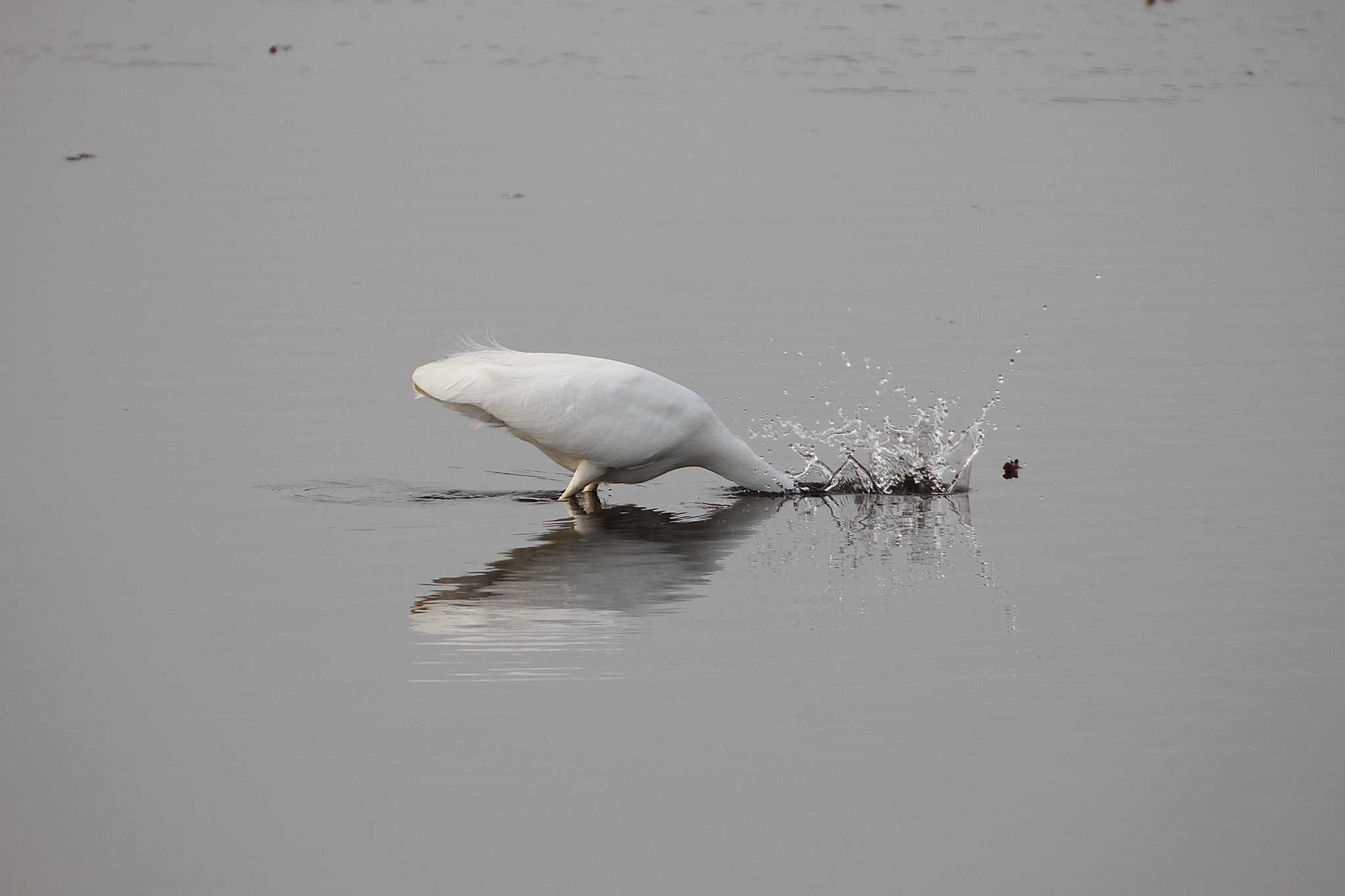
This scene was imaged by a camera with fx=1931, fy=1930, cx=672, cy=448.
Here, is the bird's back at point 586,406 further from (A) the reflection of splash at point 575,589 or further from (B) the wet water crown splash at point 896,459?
(B) the wet water crown splash at point 896,459

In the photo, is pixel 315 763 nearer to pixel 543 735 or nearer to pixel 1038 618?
pixel 543 735

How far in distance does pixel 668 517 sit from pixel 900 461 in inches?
56.4

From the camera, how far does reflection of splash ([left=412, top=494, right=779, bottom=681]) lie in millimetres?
7910

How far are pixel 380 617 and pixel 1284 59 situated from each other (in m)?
21.7

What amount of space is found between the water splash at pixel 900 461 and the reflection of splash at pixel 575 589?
0.52m

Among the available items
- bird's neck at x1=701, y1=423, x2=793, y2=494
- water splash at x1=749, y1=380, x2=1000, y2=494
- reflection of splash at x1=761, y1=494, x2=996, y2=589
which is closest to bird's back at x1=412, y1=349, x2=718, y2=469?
bird's neck at x1=701, y1=423, x2=793, y2=494

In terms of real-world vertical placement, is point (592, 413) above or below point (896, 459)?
above

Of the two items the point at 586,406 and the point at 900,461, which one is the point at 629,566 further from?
the point at 900,461

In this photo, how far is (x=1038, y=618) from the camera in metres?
8.57

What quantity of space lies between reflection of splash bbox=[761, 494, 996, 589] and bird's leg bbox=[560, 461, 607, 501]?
1058 mm

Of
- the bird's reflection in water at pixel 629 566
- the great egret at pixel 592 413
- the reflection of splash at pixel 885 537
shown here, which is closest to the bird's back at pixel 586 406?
the great egret at pixel 592 413

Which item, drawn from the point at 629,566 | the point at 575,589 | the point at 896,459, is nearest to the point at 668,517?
the point at 629,566

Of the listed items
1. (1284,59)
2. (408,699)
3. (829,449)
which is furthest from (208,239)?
(1284,59)

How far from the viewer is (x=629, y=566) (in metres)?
9.35
